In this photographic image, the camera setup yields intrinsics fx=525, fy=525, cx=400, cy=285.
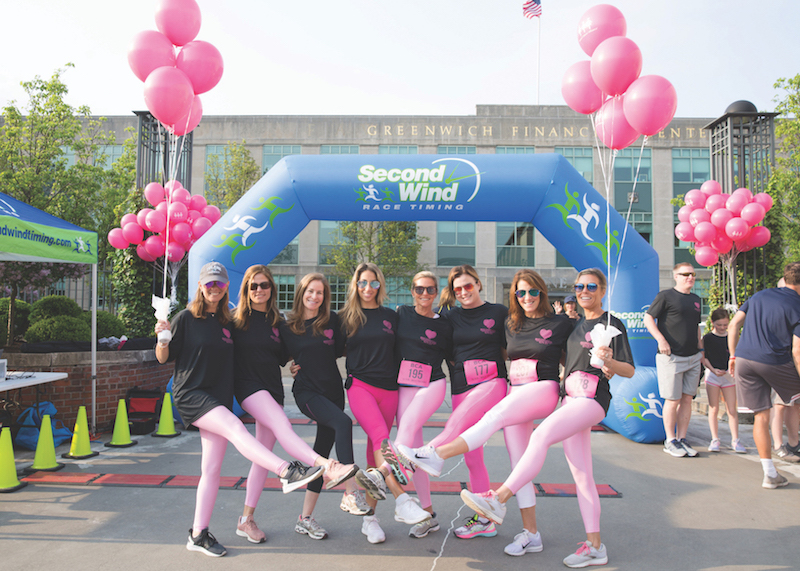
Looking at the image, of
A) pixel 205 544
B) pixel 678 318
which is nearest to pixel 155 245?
pixel 205 544

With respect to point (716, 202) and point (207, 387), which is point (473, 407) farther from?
point (716, 202)

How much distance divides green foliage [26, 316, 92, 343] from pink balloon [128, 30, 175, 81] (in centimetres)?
377

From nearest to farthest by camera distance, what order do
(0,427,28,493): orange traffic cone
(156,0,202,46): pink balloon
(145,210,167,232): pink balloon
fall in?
(0,427,28,493): orange traffic cone
(156,0,202,46): pink balloon
(145,210,167,232): pink balloon

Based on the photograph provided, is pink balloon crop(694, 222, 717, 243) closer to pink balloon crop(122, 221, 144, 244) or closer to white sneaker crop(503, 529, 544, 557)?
white sneaker crop(503, 529, 544, 557)

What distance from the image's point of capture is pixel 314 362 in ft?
11.7

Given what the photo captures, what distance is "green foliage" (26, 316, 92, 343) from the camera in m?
7.36

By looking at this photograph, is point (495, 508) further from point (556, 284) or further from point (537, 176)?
point (556, 284)

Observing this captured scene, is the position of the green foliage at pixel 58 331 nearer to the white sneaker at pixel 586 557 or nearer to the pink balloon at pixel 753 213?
the white sneaker at pixel 586 557

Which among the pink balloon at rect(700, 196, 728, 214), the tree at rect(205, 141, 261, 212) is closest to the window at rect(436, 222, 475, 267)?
the tree at rect(205, 141, 261, 212)

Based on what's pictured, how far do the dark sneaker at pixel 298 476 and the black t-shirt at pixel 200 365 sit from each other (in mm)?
662

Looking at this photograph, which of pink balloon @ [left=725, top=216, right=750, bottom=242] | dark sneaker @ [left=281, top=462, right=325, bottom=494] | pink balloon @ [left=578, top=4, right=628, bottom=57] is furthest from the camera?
pink balloon @ [left=725, top=216, right=750, bottom=242]

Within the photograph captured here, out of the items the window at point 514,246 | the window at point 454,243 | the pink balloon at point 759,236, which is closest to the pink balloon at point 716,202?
the pink balloon at point 759,236

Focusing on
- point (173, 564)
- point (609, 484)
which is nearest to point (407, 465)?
point (173, 564)

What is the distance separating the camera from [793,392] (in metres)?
4.72
